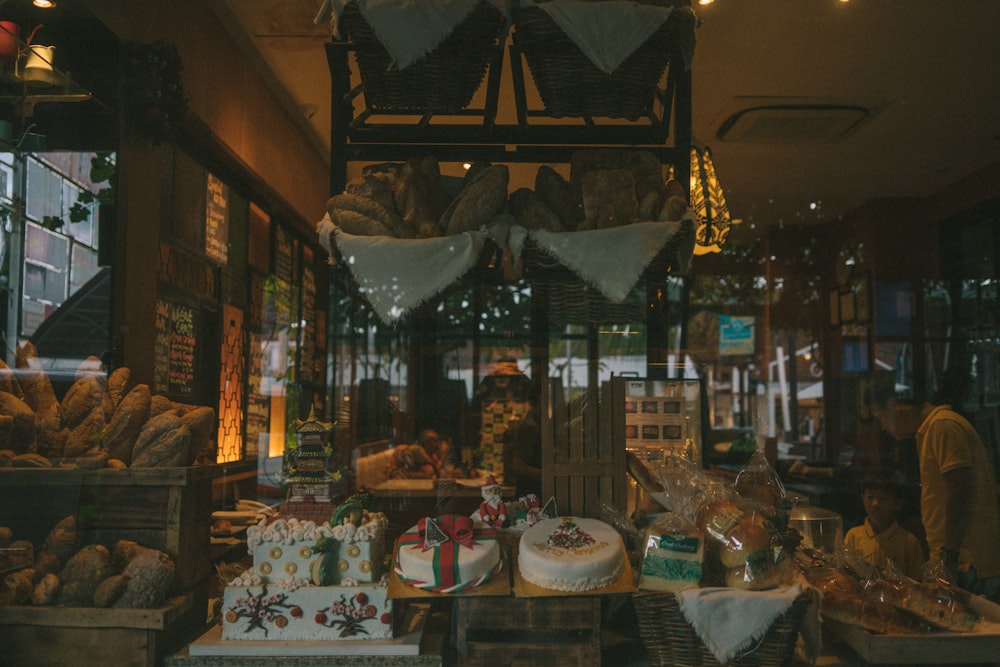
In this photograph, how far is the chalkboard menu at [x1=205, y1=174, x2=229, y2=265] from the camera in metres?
4.19

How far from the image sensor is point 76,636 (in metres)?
2.11

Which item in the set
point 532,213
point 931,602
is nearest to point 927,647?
point 931,602

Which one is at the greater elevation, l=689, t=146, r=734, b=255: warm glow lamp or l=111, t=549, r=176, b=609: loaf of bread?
l=689, t=146, r=734, b=255: warm glow lamp

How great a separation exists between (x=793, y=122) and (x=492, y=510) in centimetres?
397

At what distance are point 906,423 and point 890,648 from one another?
4.95m

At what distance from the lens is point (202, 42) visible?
152 inches

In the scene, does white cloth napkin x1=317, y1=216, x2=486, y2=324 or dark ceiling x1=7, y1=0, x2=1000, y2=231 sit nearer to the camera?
white cloth napkin x1=317, y1=216, x2=486, y2=324

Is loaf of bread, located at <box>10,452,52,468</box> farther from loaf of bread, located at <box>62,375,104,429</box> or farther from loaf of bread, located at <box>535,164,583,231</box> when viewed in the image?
loaf of bread, located at <box>535,164,583,231</box>

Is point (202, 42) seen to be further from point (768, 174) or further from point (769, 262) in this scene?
point (769, 262)

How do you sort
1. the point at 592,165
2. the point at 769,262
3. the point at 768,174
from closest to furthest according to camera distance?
1. the point at 592,165
2. the point at 768,174
3. the point at 769,262

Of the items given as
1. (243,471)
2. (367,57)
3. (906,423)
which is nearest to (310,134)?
(243,471)

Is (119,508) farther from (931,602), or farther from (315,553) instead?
(931,602)

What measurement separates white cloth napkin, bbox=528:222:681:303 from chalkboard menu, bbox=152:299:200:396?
80.9 inches

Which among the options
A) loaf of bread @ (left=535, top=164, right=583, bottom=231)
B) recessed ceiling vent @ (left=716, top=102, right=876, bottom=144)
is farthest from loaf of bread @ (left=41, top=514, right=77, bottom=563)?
recessed ceiling vent @ (left=716, top=102, right=876, bottom=144)
